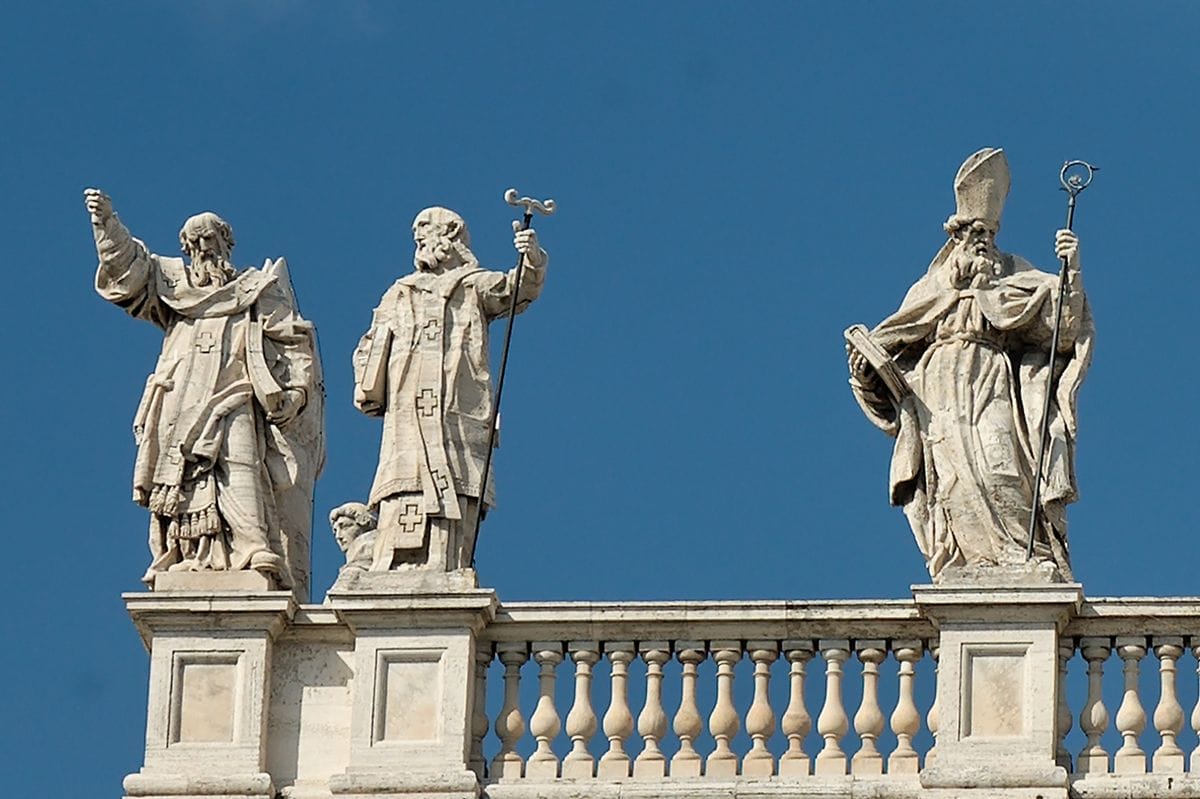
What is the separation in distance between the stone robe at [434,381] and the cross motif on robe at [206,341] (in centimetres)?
105

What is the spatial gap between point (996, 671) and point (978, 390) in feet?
7.07

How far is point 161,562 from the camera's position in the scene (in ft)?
112

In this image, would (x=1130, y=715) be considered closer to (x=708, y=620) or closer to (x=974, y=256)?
(x=708, y=620)

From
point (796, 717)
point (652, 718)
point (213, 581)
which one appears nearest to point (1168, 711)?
point (796, 717)

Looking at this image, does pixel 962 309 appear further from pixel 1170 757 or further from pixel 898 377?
pixel 1170 757

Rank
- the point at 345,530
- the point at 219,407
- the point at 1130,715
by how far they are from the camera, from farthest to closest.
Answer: the point at 345,530, the point at 219,407, the point at 1130,715

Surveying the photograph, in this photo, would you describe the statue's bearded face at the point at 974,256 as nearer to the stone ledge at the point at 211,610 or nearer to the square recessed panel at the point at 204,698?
the stone ledge at the point at 211,610

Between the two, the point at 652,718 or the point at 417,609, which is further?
the point at 417,609

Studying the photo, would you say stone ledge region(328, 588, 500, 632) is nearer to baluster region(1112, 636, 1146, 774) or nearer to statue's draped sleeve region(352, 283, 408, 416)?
statue's draped sleeve region(352, 283, 408, 416)

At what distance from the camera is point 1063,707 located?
32844 mm

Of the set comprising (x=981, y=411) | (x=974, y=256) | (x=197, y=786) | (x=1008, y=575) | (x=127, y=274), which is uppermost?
(x=974, y=256)

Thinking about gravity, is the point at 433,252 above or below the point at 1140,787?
above

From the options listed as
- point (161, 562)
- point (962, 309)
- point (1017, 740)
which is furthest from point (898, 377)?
point (161, 562)

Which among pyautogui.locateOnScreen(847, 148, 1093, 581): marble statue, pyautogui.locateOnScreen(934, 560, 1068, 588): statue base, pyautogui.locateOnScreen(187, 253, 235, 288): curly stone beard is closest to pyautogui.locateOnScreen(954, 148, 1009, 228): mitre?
pyautogui.locateOnScreen(847, 148, 1093, 581): marble statue
